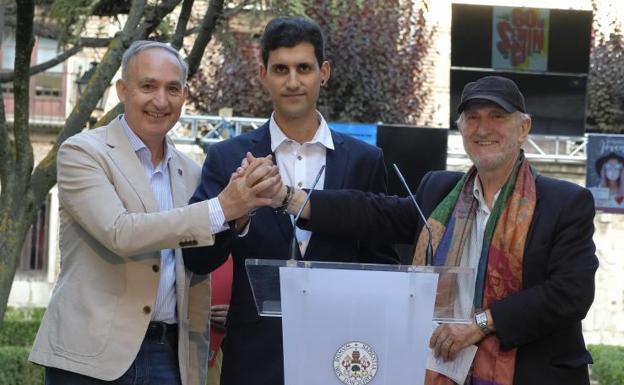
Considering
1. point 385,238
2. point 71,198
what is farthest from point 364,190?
point 71,198

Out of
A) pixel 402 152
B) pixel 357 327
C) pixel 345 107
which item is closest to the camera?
pixel 357 327

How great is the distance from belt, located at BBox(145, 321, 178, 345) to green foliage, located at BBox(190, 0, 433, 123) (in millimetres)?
19012

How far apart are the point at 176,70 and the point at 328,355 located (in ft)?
3.84

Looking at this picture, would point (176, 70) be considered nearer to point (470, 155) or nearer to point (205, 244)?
point (205, 244)

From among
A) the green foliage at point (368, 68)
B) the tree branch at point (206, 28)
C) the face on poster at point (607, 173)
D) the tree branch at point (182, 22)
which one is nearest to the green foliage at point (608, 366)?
the face on poster at point (607, 173)

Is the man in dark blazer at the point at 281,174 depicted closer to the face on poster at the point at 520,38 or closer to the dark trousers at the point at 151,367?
the dark trousers at the point at 151,367

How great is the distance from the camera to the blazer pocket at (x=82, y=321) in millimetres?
3836

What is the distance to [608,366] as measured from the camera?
13.7 metres

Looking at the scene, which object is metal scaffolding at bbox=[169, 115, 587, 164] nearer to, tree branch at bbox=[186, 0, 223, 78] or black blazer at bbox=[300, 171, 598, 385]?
tree branch at bbox=[186, 0, 223, 78]

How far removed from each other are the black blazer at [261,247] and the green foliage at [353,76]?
1869cm

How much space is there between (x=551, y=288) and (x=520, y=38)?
768 centimetres

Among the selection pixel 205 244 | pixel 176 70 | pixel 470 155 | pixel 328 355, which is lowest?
pixel 328 355

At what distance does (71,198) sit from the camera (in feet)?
12.7

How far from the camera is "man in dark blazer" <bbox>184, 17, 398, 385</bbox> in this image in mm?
4055
